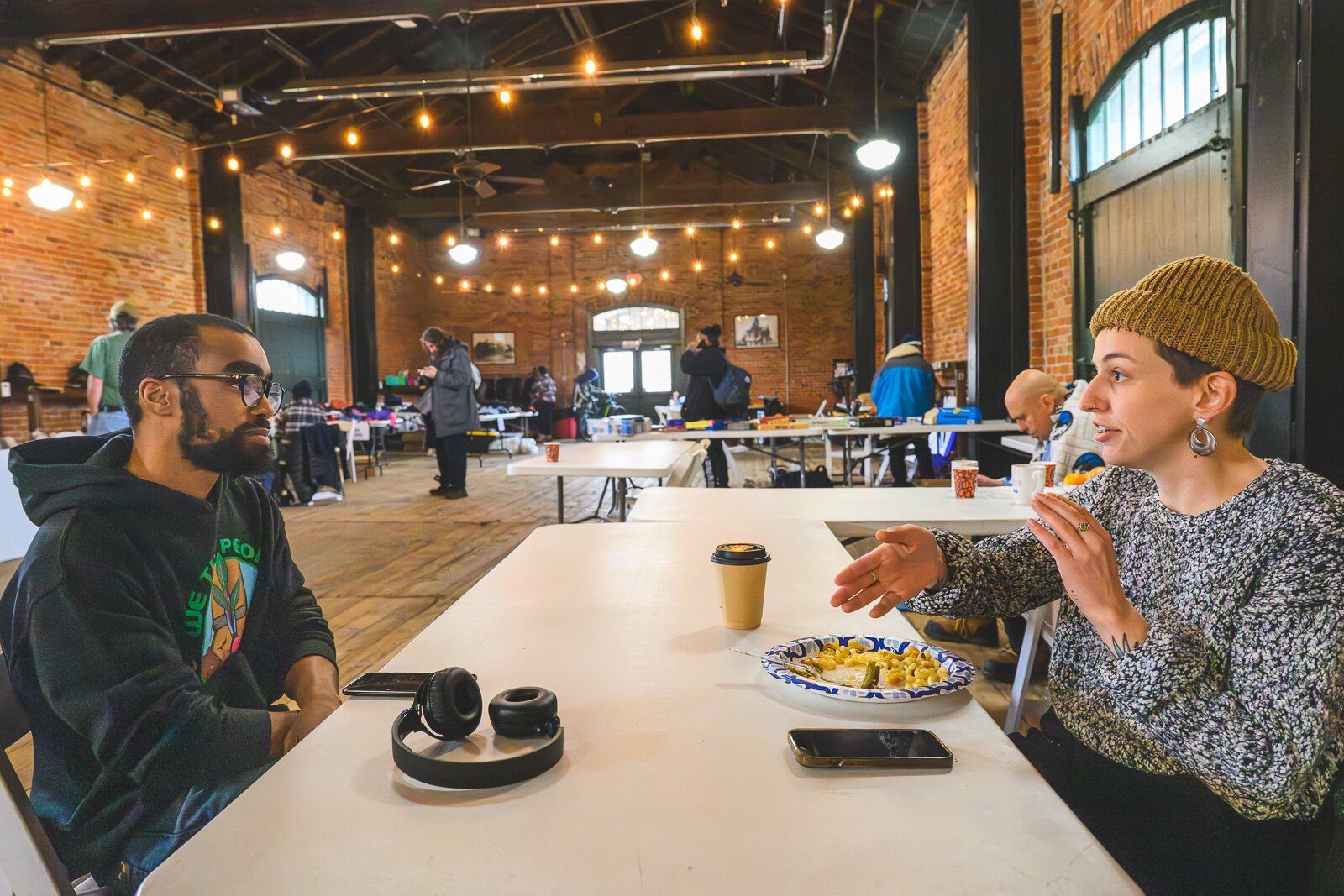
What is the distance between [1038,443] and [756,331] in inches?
497

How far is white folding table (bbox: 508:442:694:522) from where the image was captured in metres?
3.85

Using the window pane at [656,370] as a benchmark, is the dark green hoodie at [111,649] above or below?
below

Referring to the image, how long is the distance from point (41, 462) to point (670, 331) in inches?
607

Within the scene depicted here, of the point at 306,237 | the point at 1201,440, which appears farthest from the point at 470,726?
the point at 306,237

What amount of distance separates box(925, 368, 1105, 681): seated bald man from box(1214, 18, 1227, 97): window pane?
1628 millimetres

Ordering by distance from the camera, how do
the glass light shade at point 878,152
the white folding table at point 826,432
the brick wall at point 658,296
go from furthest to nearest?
1. the brick wall at point 658,296
2. the glass light shade at point 878,152
3. the white folding table at point 826,432

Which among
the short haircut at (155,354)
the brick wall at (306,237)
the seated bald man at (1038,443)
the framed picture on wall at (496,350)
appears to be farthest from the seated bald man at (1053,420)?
the framed picture on wall at (496,350)

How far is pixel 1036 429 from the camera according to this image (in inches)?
130

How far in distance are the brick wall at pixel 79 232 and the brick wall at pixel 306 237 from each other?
1.20m

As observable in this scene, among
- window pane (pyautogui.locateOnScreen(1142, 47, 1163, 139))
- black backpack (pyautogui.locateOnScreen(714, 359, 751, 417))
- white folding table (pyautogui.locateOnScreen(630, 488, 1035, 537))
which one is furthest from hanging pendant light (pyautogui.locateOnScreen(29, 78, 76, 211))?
window pane (pyautogui.locateOnScreen(1142, 47, 1163, 139))

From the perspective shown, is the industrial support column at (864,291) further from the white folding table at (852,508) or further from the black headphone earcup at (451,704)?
the black headphone earcup at (451,704)

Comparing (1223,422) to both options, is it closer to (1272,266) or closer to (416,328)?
(1272,266)

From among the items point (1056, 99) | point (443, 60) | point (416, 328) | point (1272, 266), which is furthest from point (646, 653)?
point (416, 328)

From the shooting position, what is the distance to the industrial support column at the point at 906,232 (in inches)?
348
